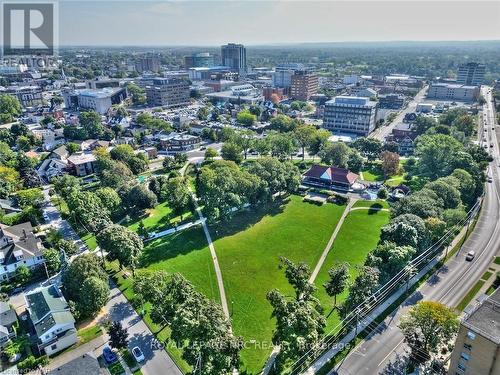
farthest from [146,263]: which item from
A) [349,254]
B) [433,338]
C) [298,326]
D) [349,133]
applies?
[349,133]

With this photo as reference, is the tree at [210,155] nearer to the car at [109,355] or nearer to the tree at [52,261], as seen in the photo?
the tree at [52,261]

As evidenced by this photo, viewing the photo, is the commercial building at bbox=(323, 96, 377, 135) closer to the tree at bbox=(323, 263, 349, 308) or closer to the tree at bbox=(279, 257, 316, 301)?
the tree at bbox=(279, 257, 316, 301)

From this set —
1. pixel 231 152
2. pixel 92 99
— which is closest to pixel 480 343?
pixel 231 152

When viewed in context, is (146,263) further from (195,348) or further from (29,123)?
(29,123)

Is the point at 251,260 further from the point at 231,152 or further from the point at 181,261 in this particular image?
the point at 231,152

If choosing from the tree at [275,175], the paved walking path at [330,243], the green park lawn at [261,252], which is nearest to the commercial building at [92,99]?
the tree at [275,175]

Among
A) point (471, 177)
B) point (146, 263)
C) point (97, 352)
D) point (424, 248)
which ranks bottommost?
point (97, 352)

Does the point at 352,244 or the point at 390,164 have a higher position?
the point at 390,164

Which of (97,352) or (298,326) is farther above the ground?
(298,326)
